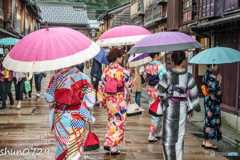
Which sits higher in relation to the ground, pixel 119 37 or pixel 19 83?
pixel 119 37

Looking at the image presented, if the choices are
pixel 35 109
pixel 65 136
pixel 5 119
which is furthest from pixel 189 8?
pixel 65 136

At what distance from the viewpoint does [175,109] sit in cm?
430

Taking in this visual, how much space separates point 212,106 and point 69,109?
3.46 m

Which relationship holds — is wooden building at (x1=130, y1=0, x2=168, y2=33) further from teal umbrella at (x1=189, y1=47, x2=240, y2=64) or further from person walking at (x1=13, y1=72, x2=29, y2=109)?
teal umbrella at (x1=189, y1=47, x2=240, y2=64)

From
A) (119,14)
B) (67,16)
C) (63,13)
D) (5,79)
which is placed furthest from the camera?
(63,13)

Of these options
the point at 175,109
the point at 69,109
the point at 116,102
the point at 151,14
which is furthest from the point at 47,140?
the point at 151,14

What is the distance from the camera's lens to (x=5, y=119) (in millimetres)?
8125

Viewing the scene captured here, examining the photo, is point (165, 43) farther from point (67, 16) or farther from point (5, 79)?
point (67, 16)

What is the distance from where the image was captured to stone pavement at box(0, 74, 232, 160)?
5.28 meters

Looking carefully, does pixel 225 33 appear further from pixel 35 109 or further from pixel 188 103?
pixel 35 109

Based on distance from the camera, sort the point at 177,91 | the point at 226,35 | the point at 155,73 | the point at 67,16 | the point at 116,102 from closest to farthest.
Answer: the point at 177,91 → the point at 116,102 → the point at 155,73 → the point at 226,35 → the point at 67,16

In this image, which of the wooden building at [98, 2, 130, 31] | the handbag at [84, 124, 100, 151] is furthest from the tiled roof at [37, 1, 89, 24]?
the handbag at [84, 124, 100, 151]

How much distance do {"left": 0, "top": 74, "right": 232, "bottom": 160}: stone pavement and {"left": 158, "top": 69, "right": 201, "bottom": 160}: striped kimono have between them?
3.23ft

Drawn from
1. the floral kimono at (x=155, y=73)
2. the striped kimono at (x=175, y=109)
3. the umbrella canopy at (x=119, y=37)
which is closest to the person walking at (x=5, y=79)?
the umbrella canopy at (x=119, y=37)
